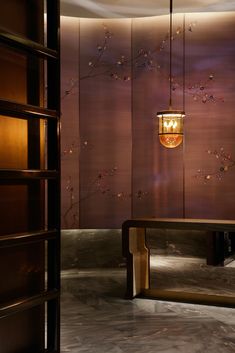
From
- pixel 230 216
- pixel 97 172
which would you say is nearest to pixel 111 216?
pixel 97 172

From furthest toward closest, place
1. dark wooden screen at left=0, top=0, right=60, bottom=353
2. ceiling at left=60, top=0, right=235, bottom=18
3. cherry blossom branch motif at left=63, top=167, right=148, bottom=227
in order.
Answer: cherry blossom branch motif at left=63, top=167, right=148, bottom=227 < ceiling at left=60, top=0, right=235, bottom=18 < dark wooden screen at left=0, top=0, right=60, bottom=353

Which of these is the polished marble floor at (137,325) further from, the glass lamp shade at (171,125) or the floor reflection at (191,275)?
the glass lamp shade at (171,125)

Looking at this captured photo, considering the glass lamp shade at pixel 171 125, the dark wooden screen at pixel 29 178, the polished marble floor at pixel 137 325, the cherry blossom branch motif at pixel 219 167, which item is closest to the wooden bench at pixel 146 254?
the polished marble floor at pixel 137 325

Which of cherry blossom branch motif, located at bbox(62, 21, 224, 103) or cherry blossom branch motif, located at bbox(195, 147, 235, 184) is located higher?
cherry blossom branch motif, located at bbox(62, 21, 224, 103)

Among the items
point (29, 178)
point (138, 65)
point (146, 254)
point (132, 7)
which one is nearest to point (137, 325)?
point (146, 254)

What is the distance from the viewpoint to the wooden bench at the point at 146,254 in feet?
15.7

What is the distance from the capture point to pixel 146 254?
5359mm

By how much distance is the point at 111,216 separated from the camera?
22.6 feet

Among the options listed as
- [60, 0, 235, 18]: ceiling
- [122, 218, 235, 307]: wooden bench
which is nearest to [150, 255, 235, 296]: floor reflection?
[122, 218, 235, 307]: wooden bench

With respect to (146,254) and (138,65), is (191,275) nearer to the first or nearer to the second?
(146,254)

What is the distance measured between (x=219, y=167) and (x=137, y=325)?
3336 mm

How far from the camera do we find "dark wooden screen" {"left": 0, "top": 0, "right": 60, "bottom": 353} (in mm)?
2689

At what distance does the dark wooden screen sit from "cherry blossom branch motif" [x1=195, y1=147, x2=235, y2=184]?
4.22 meters

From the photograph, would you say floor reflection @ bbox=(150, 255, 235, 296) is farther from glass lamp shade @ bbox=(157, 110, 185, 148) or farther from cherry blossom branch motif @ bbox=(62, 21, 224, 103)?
cherry blossom branch motif @ bbox=(62, 21, 224, 103)
